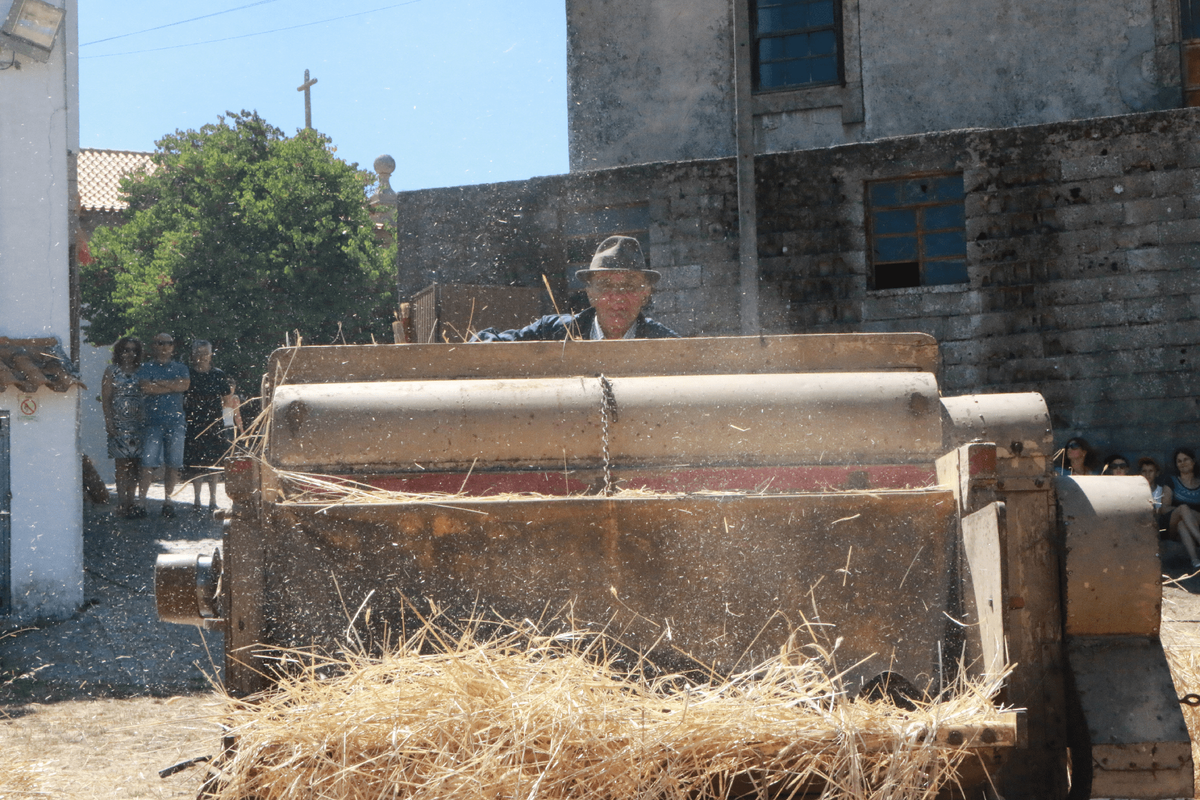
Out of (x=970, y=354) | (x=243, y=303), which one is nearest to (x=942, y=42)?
(x=970, y=354)

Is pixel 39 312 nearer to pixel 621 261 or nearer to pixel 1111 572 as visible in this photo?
pixel 621 261

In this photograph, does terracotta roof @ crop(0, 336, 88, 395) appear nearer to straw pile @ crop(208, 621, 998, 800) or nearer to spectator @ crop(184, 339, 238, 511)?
spectator @ crop(184, 339, 238, 511)

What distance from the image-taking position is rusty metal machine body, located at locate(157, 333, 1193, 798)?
9.91ft

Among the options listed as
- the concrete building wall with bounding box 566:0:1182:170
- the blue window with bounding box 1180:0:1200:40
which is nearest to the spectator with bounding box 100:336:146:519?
the concrete building wall with bounding box 566:0:1182:170

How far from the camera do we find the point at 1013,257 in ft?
38.5

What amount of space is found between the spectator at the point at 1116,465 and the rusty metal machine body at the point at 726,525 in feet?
23.7

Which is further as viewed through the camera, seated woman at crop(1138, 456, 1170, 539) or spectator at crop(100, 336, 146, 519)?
spectator at crop(100, 336, 146, 519)

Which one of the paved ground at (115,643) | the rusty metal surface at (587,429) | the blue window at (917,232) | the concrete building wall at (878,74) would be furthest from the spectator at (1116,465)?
the paved ground at (115,643)

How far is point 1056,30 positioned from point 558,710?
480 inches

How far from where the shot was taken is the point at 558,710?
253cm

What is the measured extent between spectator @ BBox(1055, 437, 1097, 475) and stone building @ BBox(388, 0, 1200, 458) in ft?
1.95

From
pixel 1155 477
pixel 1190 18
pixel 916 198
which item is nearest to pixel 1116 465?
pixel 1155 477

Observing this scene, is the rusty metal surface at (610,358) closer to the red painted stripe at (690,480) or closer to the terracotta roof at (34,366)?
the red painted stripe at (690,480)

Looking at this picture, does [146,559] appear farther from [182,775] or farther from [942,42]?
[942,42]
